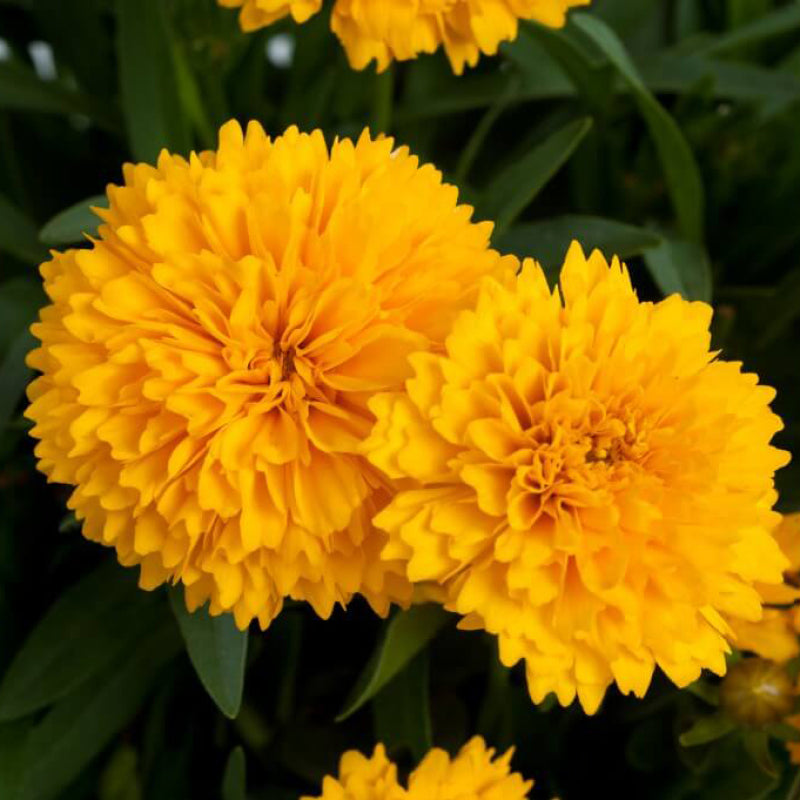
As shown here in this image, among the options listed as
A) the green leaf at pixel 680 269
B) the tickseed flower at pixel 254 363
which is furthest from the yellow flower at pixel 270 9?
the green leaf at pixel 680 269

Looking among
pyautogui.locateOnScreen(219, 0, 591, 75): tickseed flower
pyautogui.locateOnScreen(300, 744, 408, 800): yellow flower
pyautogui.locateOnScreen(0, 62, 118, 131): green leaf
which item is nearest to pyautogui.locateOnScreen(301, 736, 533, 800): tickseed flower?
pyautogui.locateOnScreen(300, 744, 408, 800): yellow flower

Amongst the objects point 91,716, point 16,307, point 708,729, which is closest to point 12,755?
point 91,716

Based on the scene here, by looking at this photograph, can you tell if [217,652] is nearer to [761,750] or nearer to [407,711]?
[407,711]

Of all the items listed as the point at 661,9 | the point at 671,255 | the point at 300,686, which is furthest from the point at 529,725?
the point at 661,9

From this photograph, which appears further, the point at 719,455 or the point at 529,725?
the point at 529,725

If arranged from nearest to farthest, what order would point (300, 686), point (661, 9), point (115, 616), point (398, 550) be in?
point (398, 550) < point (115, 616) < point (300, 686) < point (661, 9)

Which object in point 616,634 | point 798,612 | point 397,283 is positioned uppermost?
point 397,283

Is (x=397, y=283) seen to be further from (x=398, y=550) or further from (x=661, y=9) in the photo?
(x=661, y=9)
